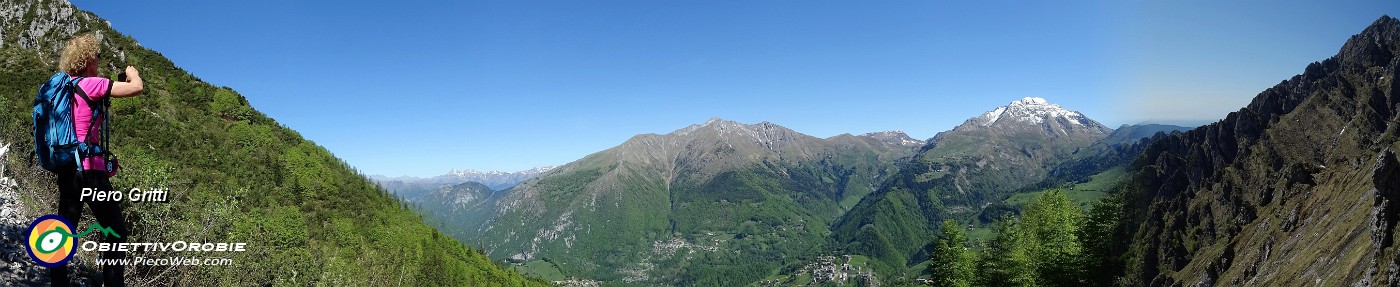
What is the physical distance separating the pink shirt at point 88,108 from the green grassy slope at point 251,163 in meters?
12.8

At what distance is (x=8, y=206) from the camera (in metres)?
11.4

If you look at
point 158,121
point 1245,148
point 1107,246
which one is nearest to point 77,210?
point 158,121

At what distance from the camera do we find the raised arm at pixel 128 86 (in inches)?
258

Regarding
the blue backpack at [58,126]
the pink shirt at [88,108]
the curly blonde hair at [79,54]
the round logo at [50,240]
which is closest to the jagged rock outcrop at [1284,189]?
the pink shirt at [88,108]

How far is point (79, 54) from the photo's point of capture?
6977 mm

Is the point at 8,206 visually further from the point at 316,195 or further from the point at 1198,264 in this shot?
Result: the point at 1198,264

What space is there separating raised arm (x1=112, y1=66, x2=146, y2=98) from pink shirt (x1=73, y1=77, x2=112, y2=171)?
0.33ft

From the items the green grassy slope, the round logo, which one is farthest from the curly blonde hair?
the green grassy slope

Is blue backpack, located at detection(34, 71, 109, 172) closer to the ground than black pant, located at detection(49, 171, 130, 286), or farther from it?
farther from it

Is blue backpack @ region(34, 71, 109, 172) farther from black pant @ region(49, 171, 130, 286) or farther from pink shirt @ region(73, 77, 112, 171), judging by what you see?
black pant @ region(49, 171, 130, 286)

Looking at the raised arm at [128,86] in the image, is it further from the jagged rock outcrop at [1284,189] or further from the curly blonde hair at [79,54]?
the jagged rock outcrop at [1284,189]

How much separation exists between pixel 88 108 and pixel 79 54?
0.82m

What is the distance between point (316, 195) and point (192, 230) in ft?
179

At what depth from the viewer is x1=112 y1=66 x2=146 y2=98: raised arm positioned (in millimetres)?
6543
